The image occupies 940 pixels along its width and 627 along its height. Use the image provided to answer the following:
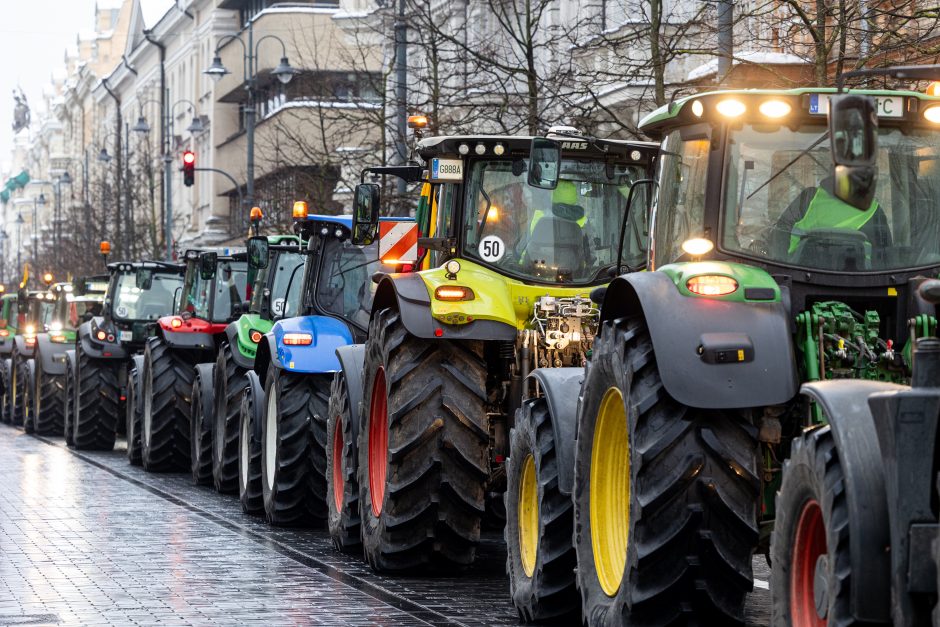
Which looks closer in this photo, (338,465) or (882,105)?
Answer: (882,105)

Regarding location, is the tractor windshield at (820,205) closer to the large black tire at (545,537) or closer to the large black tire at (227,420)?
the large black tire at (545,537)

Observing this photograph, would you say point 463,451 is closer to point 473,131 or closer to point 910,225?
point 910,225

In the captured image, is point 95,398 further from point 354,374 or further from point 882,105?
point 882,105

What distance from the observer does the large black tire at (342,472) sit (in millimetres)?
13352

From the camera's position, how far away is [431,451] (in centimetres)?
1170

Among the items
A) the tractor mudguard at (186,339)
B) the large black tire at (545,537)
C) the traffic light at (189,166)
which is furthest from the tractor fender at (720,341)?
the traffic light at (189,166)

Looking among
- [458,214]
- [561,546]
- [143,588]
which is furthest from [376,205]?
[561,546]

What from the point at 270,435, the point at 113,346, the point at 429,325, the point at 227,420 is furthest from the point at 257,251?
the point at 113,346

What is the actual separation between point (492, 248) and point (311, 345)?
4.03m

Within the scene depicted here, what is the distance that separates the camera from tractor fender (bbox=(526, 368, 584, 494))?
948 cm

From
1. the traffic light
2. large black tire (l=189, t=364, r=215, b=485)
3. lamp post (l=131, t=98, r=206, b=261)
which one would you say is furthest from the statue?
large black tire (l=189, t=364, r=215, b=485)

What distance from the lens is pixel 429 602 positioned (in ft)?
35.5

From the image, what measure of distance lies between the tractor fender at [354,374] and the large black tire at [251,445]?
2.91 meters

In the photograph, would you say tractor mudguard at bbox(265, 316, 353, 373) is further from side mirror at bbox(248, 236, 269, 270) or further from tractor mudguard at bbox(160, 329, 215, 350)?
tractor mudguard at bbox(160, 329, 215, 350)
